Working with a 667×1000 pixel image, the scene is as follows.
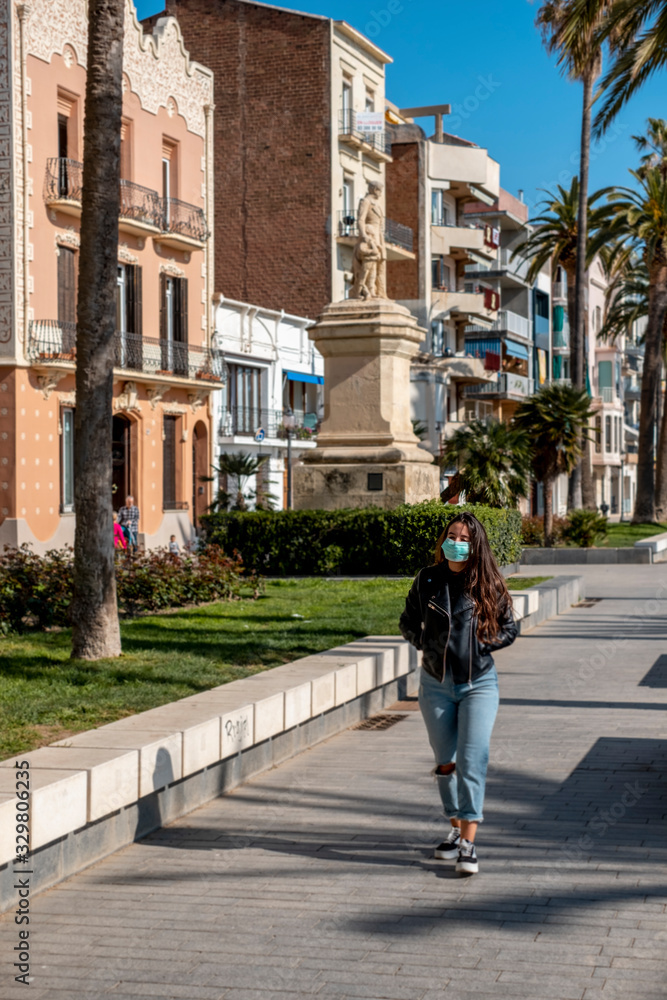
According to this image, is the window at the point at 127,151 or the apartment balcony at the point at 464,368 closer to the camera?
the window at the point at 127,151

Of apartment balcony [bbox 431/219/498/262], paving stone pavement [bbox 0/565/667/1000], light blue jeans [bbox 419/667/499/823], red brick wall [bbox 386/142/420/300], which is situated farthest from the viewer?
apartment balcony [bbox 431/219/498/262]

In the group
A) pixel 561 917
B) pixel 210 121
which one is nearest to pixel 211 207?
pixel 210 121

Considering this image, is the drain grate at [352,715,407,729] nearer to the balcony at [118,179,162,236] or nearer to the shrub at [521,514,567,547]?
the shrub at [521,514,567,547]

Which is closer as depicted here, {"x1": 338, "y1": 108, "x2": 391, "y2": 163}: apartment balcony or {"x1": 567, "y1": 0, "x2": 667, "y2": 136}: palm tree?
{"x1": 567, "y1": 0, "x2": 667, "y2": 136}: palm tree

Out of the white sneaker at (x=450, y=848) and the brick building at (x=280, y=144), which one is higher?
the brick building at (x=280, y=144)

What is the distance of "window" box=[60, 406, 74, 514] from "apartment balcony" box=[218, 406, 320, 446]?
9.68 metres

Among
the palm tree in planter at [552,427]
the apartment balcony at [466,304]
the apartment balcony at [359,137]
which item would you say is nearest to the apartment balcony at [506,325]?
the apartment balcony at [466,304]

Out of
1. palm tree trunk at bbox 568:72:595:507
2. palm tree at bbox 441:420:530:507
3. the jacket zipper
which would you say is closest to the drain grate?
the jacket zipper

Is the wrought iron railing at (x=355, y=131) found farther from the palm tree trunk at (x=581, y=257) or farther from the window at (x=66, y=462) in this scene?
the window at (x=66, y=462)

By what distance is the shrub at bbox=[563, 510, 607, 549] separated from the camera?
29.1 m

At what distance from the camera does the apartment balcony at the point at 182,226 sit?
38969 mm

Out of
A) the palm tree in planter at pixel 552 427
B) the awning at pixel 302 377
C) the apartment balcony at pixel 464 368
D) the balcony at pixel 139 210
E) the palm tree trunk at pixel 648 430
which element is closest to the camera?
the palm tree in planter at pixel 552 427

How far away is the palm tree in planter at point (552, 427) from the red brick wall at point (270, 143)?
20.8 metres


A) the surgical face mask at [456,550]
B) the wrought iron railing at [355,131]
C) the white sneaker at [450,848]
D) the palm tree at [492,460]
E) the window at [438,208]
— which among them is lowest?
the white sneaker at [450,848]
